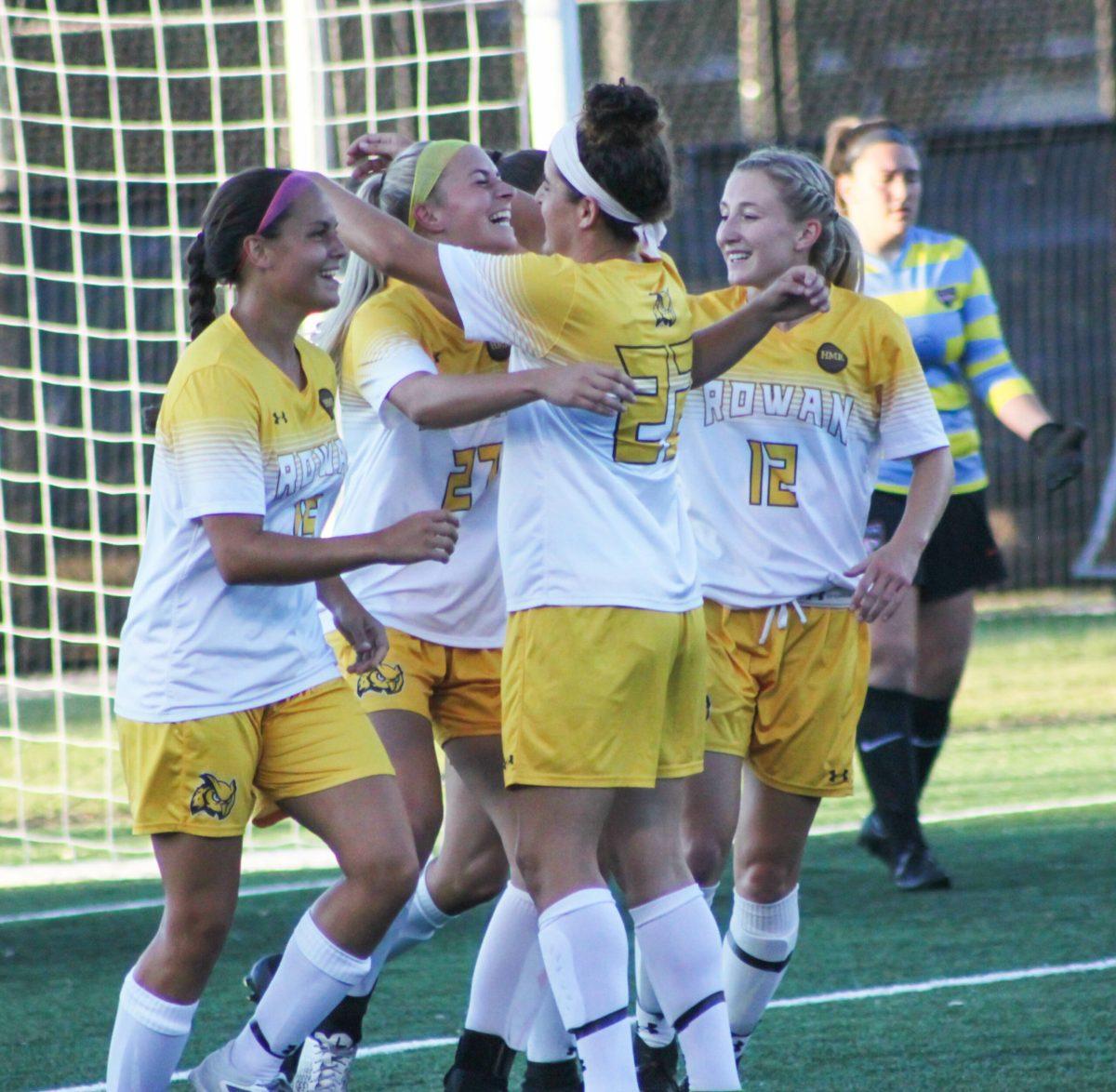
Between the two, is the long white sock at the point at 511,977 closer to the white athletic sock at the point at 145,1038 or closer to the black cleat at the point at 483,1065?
the black cleat at the point at 483,1065

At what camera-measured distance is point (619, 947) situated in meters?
3.08

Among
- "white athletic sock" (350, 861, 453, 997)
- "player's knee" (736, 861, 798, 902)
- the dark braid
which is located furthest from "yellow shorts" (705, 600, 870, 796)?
the dark braid

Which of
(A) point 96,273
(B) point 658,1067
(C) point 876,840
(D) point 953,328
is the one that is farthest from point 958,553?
(A) point 96,273

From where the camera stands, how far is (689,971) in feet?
10.3

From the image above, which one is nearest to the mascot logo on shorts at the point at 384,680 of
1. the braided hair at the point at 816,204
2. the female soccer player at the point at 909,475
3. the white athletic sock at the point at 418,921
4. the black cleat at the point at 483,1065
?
the white athletic sock at the point at 418,921

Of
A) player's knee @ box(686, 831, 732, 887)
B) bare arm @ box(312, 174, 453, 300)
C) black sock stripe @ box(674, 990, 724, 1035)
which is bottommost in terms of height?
black sock stripe @ box(674, 990, 724, 1035)

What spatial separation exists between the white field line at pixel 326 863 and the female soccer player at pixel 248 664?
2.48 metres

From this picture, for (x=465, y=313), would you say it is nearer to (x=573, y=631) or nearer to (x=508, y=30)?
(x=573, y=631)

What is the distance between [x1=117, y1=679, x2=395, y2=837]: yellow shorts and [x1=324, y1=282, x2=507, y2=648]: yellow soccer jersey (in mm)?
451

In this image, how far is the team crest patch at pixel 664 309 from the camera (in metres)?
3.12

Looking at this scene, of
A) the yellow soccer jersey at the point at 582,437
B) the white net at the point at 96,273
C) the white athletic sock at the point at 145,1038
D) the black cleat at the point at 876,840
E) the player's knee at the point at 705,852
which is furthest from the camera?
the white net at the point at 96,273

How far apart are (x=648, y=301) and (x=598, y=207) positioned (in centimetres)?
17

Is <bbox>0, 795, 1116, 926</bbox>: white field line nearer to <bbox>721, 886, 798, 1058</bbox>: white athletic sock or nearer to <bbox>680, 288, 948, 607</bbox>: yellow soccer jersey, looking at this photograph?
<bbox>721, 886, 798, 1058</bbox>: white athletic sock

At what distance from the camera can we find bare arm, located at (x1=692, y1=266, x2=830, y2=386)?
10.3 ft
